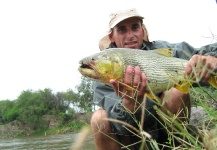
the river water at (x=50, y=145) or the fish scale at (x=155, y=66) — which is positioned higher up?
the fish scale at (x=155, y=66)

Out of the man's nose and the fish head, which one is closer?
the fish head

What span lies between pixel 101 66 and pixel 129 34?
141 centimetres

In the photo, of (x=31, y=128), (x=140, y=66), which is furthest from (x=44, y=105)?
(x=140, y=66)

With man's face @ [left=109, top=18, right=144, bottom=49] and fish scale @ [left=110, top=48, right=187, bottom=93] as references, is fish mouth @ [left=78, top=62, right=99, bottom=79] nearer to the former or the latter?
fish scale @ [left=110, top=48, right=187, bottom=93]

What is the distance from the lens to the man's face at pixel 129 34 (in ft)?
12.3

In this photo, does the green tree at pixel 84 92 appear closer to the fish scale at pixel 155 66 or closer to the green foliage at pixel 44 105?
the green foliage at pixel 44 105

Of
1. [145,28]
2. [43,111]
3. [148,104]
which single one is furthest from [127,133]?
[43,111]

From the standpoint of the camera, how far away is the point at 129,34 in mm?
3764

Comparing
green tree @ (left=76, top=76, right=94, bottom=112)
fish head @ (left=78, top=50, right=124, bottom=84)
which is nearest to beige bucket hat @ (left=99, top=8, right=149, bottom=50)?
fish head @ (left=78, top=50, right=124, bottom=84)

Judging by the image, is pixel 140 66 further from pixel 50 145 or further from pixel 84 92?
pixel 84 92

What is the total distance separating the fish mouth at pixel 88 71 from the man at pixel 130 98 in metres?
0.15

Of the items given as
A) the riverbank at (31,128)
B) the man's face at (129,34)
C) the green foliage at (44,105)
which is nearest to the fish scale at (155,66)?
the man's face at (129,34)

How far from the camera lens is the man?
2617 millimetres

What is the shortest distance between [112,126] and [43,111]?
2151 inches
